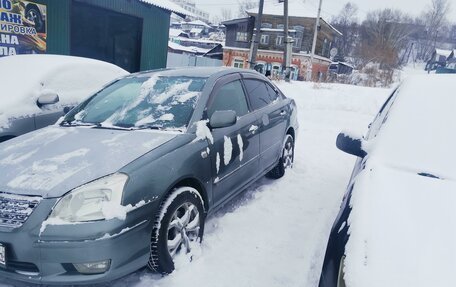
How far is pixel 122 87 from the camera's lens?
3746mm

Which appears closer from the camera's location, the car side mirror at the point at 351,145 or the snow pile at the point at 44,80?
the car side mirror at the point at 351,145

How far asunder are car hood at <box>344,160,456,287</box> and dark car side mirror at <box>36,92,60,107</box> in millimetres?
3556

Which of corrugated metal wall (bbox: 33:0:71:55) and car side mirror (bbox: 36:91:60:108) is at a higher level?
corrugated metal wall (bbox: 33:0:71:55)

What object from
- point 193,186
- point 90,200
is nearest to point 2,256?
point 90,200

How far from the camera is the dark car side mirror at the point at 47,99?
4.16 meters

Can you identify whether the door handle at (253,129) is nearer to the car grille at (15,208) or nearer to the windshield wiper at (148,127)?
the windshield wiper at (148,127)

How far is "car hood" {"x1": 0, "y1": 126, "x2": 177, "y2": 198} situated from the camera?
2.23 m

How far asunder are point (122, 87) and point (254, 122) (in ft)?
4.81

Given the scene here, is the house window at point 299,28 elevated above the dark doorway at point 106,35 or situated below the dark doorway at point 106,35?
above

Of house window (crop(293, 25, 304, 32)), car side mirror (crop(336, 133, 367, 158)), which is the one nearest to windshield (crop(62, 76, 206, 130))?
car side mirror (crop(336, 133, 367, 158))

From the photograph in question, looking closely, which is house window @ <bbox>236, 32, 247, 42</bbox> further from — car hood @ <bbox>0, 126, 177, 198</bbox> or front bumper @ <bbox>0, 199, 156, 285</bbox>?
front bumper @ <bbox>0, 199, 156, 285</bbox>

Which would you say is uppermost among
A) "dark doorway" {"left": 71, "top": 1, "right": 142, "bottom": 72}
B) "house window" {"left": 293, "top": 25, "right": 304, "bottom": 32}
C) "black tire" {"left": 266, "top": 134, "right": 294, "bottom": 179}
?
"house window" {"left": 293, "top": 25, "right": 304, "bottom": 32}

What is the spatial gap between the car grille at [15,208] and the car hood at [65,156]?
4cm

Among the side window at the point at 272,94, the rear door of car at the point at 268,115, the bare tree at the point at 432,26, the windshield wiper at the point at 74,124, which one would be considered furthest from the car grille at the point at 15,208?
the bare tree at the point at 432,26
